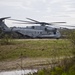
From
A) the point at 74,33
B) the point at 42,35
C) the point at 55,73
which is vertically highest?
the point at 74,33

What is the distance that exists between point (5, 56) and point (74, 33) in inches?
511

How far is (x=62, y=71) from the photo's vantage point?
10.1m

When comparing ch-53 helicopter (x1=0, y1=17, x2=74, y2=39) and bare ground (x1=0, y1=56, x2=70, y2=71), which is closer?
bare ground (x1=0, y1=56, x2=70, y2=71)

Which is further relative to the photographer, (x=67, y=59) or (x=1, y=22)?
(x=1, y=22)

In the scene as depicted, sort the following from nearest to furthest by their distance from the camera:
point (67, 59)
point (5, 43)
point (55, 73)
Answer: point (55, 73), point (67, 59), point (5, 43)

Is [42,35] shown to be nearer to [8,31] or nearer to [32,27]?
[32,27]

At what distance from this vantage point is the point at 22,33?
58406 millimetres

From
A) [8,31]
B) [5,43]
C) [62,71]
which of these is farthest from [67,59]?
[8,31]

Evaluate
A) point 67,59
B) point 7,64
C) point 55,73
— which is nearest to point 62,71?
point 55,73

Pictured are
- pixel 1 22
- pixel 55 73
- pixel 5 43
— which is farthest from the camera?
pixel 1 22

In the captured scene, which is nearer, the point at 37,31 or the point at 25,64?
the point at 25,64

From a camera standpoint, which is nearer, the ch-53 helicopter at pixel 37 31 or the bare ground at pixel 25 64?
the bare ground at pixel 25 64

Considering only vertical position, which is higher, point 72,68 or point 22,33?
point 72,68

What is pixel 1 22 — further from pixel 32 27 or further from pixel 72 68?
pixel 72 68
